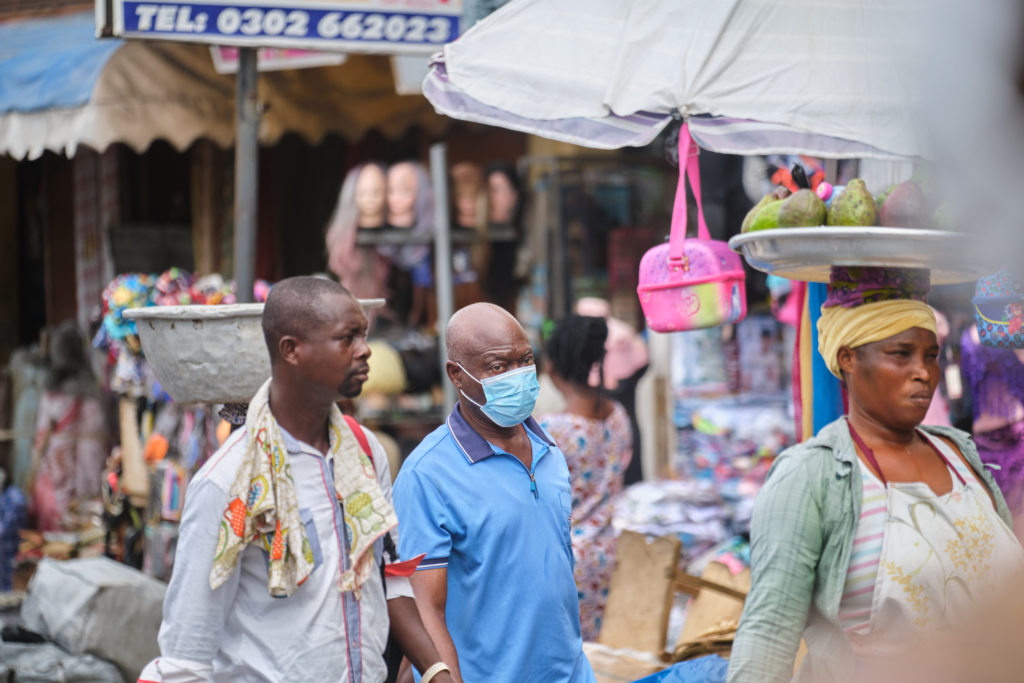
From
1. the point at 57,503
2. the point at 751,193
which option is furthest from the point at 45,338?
the point at 751,193

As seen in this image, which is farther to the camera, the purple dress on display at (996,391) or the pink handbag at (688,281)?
the purple dress on display at (996,391)

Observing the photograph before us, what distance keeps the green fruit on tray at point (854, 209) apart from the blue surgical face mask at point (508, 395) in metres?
0.92

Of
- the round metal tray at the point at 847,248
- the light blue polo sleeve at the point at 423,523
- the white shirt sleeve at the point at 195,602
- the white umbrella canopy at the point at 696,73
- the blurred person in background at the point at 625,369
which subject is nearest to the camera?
the white shirt sleeve at the point at 195,602

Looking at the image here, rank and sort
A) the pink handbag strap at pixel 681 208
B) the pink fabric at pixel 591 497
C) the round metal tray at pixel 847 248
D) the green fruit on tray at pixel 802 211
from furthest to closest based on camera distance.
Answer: the pink fabric at pixel 591 497, the pink handbag strap at pixel 681 208, the green fruit on tray at pixel 802 211, the round metal tray at pixel 847 248

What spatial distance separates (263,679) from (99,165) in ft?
23.3

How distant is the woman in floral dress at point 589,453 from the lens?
14.5 ft

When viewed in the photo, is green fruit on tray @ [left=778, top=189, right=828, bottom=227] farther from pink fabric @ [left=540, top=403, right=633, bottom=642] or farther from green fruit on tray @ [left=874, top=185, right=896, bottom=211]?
pink fabric @ [left=540, top=403, right=633, bottom=642]

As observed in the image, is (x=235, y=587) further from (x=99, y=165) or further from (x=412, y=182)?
(x=99, y=165)

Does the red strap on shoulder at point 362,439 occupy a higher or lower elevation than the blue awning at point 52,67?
lower

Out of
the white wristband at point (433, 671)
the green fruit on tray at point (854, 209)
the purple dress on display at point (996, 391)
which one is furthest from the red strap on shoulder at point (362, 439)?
the purple dress on display at point (996, 391)

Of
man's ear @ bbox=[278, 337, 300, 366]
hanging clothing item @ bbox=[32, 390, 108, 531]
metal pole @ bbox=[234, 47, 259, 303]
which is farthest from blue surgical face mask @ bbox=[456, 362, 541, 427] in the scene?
hanging clothing item @ bbox=[32, 390, 108, 531]

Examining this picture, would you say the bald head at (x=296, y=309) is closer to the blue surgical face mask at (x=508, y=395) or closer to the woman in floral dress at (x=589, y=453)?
the blue surgical face mask at (x=508, y=395)

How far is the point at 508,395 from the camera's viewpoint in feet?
8.67

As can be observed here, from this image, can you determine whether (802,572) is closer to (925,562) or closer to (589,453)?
(925,562)
